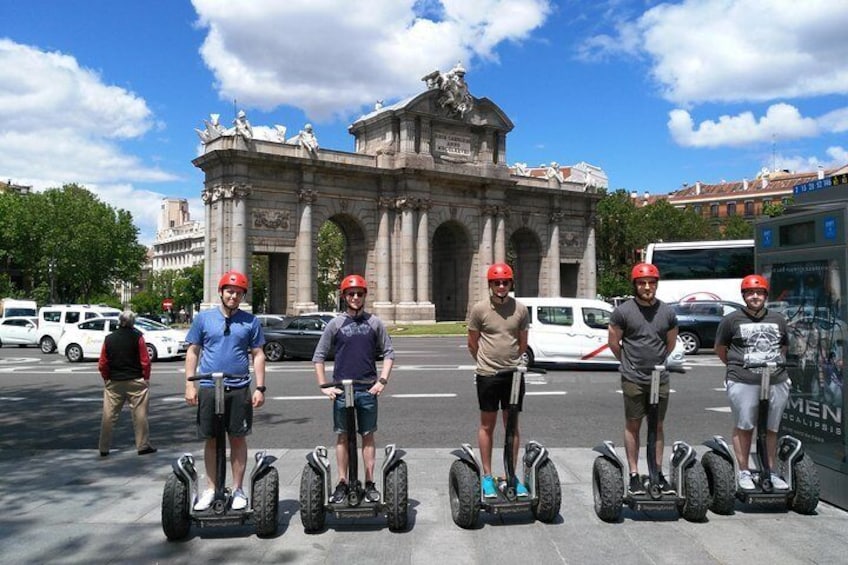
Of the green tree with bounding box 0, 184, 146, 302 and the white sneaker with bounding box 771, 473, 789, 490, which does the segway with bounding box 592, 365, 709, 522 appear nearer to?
the white sneaker with bounding box 771, 473, 789, 490

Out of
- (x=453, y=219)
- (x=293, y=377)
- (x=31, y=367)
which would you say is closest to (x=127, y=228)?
(x=453, y=219)

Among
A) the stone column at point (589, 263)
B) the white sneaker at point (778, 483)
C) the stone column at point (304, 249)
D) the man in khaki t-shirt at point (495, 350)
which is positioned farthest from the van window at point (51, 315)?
the stone column at point (589, 263)

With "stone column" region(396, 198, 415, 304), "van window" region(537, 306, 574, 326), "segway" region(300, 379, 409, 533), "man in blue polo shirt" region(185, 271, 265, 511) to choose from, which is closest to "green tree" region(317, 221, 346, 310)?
"stone column" region(396, 198, 415, 304)

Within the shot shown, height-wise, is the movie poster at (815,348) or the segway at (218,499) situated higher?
the movie poster at (815,348)

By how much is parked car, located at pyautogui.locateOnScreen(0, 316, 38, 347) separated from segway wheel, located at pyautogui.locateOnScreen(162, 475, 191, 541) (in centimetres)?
3095

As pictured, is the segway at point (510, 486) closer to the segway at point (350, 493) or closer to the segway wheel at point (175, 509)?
the segway at point (350, 493)

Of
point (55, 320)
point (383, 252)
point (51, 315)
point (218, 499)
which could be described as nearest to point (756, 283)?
point (218, 499)

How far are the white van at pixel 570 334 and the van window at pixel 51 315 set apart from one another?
21.6 metres

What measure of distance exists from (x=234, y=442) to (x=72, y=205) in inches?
2804

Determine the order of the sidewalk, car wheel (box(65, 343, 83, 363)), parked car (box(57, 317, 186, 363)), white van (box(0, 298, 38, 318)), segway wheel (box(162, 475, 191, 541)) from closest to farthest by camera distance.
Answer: the sidewalk < segway wheel (box(162, 475, 191, 541)) < parked car (box(57, 317, 186, 363)) < car wheel (box(65, 343, 83, 363)) < white van (box(0, 298, 38, 318))

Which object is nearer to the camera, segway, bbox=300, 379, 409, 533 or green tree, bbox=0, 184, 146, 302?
segway, bbox=300, 379, 409, 533

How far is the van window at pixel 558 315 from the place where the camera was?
1762 centimetres

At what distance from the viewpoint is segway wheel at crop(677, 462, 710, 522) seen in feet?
17.4

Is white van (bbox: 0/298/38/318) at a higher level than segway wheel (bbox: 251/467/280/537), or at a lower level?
higher
